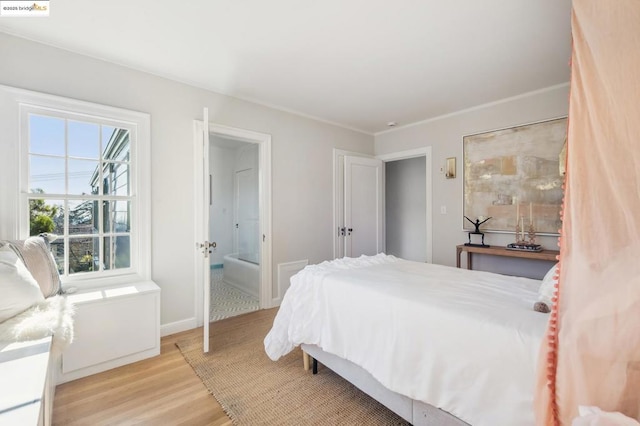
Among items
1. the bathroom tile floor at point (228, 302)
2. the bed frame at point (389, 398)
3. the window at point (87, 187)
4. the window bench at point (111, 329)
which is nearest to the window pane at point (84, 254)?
the window at point (87, 187)

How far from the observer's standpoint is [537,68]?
2.72m

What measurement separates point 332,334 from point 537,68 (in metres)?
3.00

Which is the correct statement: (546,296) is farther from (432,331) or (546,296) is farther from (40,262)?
(40,262)

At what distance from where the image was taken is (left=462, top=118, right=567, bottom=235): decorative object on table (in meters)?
3.18

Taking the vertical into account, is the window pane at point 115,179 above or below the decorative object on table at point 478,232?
above

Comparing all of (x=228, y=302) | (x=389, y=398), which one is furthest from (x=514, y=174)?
(x=228, y=302)

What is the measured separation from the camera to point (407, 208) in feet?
19.3

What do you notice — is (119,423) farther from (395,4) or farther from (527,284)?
(395,4)

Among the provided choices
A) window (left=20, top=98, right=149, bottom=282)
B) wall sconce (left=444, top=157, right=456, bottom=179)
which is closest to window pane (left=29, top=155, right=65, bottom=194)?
window (left=20, top=98, right=149, bottom=282)

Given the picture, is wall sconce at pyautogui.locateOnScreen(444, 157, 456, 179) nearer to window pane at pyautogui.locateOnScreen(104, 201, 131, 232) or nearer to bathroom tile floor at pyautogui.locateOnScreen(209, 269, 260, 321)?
bathroom tile floor at pyautogui.locateOnScreen(209, 269, 260, 321)

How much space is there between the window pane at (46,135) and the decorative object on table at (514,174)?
170 inches

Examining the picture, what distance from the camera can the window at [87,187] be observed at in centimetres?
234

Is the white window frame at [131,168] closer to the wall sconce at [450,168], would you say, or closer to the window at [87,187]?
the window at [87,187]

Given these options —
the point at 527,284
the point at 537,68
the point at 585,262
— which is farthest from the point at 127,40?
the point at 537,68
